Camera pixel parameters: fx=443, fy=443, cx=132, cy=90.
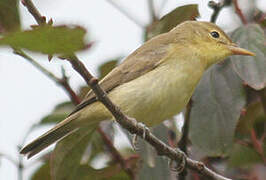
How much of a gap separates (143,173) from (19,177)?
29.4 inches

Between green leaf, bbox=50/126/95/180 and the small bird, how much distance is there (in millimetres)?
86

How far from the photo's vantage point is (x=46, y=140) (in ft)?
9.05

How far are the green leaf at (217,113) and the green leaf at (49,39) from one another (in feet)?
5.32

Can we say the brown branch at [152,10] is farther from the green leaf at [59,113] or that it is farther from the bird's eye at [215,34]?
the green leaf at [59,113]

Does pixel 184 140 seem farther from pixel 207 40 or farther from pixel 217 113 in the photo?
pixel 207 40

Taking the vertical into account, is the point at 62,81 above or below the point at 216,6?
above

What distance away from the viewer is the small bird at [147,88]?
8.84 feet

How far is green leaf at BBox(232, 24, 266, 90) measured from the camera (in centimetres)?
235

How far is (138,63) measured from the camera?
2.95 meters

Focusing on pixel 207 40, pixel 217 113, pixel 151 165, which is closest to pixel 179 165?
pixel 151 165

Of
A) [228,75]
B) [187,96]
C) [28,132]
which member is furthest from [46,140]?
[228,75]

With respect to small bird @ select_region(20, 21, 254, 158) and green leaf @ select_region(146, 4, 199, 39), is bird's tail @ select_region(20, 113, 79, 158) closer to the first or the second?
small bird @ select_region(20, 21, 254, 158)

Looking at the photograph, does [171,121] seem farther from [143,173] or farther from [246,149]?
[143,173]

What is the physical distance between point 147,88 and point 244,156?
2.87 ft
